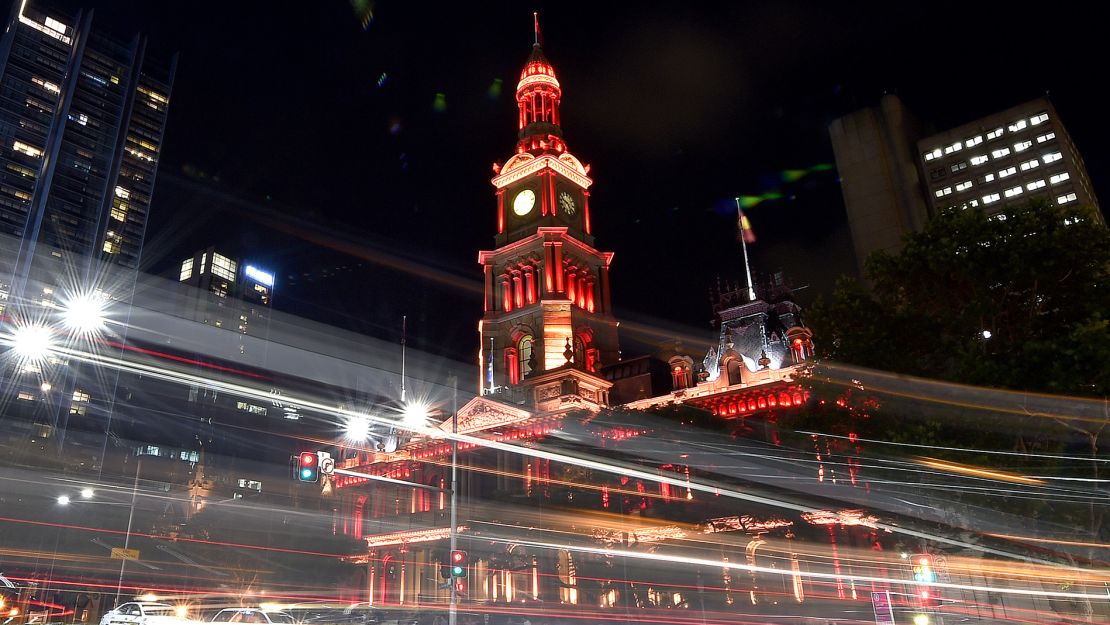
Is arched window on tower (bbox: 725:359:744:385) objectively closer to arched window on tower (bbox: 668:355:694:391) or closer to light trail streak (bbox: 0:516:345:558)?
arched window on tower (bbox: 668:355:694:391)

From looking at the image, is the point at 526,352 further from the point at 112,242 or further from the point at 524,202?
the point at 112,242

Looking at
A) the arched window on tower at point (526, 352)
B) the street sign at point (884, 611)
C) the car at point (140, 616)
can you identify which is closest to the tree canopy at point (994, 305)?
the street sign at point (884, 611)

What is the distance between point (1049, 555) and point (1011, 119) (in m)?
78.2

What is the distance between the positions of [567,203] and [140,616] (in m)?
57.7

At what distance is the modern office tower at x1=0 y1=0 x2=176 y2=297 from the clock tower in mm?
64517

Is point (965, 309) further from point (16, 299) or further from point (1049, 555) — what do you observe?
point (16, 299)

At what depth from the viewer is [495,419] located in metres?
59.9

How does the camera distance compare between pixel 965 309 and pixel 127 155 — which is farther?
pixel 127 155

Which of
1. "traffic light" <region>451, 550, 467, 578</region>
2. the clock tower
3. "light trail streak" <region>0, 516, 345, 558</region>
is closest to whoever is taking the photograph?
"traffic light" <region>451, 550, 467, 578</region>

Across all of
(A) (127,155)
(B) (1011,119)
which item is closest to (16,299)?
(A) (127,155)

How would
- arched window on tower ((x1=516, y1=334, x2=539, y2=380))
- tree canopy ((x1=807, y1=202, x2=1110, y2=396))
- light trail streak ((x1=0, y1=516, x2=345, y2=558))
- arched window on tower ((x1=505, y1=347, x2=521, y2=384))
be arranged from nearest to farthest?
tree canopy ((x1=807, y1=202, x2=1110, y2=396)), light trail streak ((x1=0, y1=516, x2=345, y2=558)), arched window on tower ((x1=516, y1=334, x2=539, y2=380)), arched window on tower ((x1=505, y1=347, x2=521, y2=384))

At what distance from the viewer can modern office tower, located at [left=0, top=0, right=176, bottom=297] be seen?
9831 cm

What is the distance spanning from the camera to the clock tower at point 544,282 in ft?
208

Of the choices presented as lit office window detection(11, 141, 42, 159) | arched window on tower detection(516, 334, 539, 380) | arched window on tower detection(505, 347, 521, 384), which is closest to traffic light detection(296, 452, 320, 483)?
arched window on tower detection(516, 334, 539, 380)
